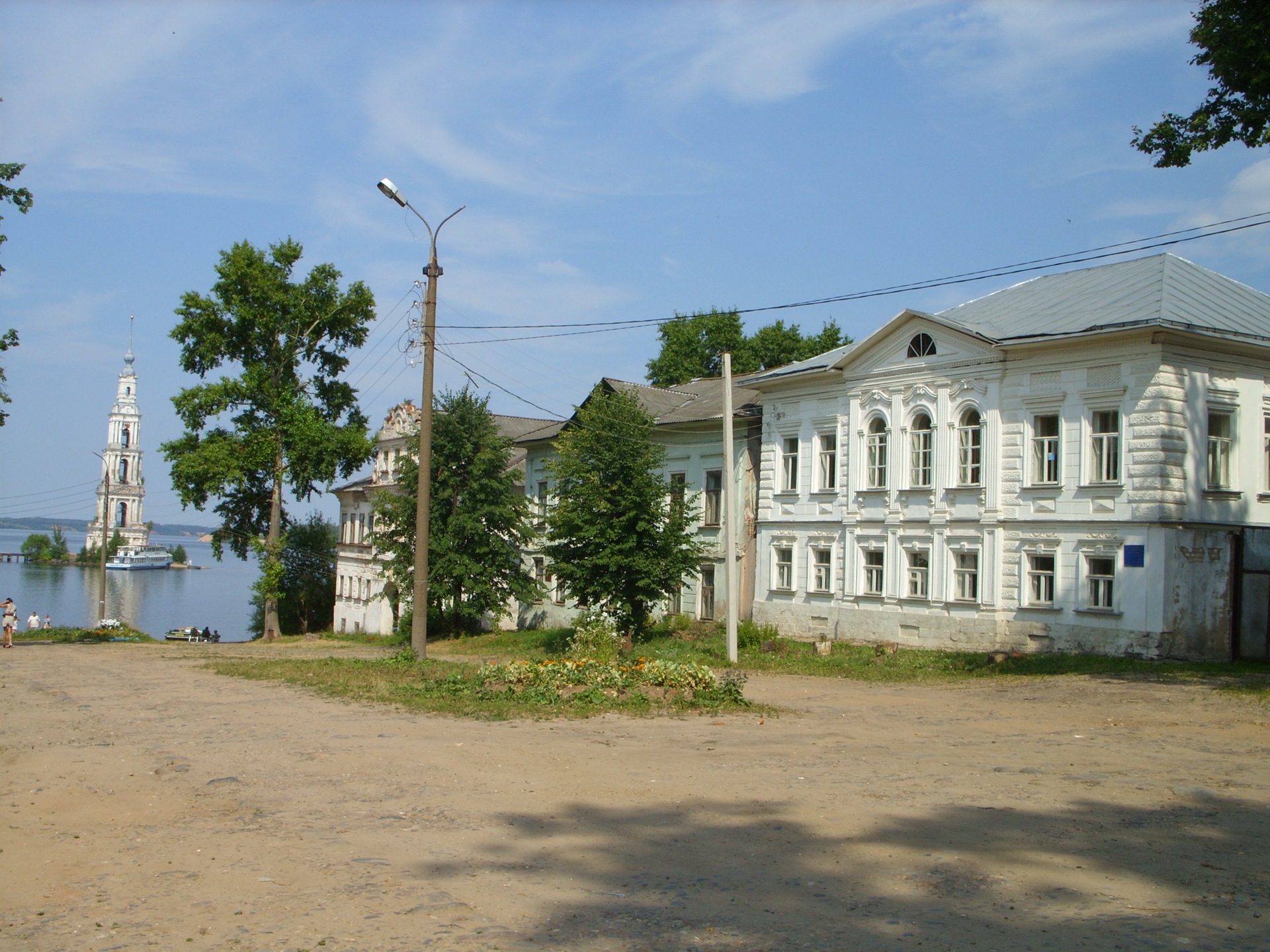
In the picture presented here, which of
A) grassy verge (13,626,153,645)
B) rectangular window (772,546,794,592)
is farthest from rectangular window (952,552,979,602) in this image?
grassy verge (13,626,153,645)

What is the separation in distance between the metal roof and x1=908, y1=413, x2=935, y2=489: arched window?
271 centimetres

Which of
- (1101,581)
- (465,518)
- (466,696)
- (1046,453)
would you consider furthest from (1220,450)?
(465,518)

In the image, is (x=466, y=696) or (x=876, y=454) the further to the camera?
(x=876, y=454)

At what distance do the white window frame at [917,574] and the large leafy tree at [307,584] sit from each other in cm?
3883

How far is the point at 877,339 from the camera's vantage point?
91.1 ft

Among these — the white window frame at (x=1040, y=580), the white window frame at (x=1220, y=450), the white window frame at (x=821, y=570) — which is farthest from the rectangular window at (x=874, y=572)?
the white window frame at (x=1220, y=450)

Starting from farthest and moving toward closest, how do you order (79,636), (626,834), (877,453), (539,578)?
(539,578) → (79,636) → (877,453) → (626,834)

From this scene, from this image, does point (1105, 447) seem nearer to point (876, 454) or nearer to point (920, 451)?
point (920, 451)

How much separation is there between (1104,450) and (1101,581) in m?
2.87

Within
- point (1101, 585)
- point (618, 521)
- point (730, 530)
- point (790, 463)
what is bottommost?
point (1101, 585)

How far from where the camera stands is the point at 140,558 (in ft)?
499

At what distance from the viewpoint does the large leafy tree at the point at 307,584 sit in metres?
58.9

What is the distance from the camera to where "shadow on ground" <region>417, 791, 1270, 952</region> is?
5.62 metres

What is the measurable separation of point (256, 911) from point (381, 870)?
1015 mm
